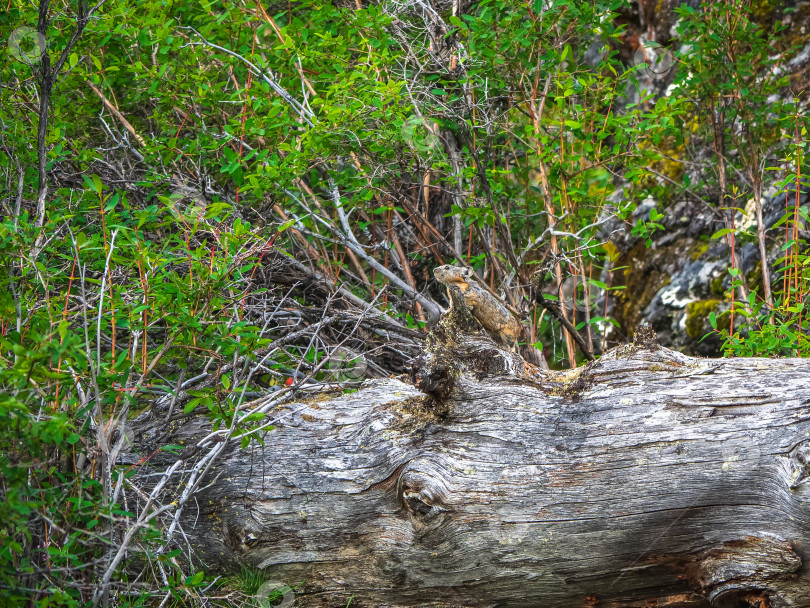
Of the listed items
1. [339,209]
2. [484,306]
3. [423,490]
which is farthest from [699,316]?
[423,490]

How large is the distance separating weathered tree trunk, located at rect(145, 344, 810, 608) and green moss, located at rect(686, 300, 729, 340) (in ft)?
9.27

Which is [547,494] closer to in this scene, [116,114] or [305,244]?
[305,244]

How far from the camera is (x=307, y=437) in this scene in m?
3.24

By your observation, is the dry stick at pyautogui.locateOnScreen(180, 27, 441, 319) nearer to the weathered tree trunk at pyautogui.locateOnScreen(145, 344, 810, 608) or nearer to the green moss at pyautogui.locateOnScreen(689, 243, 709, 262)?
the weathered tree trunk at pyautogui.locateOnScreen(145, 344, 810, 608)

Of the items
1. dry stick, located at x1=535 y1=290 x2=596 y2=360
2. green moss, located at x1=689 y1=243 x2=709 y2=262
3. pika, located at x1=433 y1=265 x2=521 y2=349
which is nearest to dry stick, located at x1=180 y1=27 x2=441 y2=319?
dry stick, located at x1=535 y1=290 x2=596 y2=360

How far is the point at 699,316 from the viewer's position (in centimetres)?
574

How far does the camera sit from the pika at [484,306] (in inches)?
136

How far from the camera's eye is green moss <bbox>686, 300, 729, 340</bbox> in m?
5.63

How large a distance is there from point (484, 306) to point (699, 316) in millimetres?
3143

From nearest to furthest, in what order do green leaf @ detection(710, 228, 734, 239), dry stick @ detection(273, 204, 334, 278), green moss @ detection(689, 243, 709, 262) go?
green leaf @ detection(710, 228, 734, 239) → dry stick @ detection(273, 204, 334, 278) → green moss @ detection(689, 243, 709, 262)

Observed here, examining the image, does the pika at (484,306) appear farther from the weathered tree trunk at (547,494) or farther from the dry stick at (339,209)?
the dry stick at (339,209)

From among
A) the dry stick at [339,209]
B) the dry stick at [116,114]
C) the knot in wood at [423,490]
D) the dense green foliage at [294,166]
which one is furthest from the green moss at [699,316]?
the dry stick at [116,114]

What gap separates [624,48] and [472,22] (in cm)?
425

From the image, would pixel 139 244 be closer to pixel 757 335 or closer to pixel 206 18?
pixel 206 18
